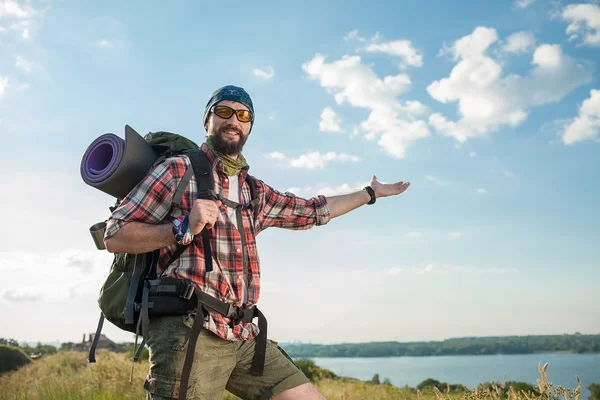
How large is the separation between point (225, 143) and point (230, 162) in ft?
0.47

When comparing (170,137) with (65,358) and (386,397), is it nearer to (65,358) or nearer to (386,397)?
(386,397)

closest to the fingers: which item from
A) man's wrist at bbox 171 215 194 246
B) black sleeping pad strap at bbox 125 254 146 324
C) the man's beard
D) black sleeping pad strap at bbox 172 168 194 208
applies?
man's wrist at bbox 171 215 194 246

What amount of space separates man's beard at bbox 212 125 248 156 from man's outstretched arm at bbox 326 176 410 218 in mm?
1055

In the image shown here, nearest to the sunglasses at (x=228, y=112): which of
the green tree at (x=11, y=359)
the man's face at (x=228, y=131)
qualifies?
the man's face at (x=228, y=131)

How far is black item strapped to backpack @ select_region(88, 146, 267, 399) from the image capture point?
326 centimetres

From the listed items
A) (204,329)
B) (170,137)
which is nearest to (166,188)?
(170,137)

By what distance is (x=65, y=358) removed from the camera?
1666cm

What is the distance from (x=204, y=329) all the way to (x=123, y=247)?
2.31ft

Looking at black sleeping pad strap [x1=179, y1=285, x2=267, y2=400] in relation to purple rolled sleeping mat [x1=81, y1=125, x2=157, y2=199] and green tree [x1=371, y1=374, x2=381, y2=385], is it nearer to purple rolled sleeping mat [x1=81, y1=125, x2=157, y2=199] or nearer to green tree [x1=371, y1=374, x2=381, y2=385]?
purple rolled sleeping mat [x1=81, y1=125, x2=157, y2=199]

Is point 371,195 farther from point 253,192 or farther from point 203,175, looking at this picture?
point 203,175

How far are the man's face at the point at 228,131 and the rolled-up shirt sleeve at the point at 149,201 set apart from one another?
1.61 ft

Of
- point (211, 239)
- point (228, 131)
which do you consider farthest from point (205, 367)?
point (228, 131)

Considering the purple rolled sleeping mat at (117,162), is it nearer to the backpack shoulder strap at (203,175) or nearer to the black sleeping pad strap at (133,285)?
the backpack shoulder strap at (203,175)

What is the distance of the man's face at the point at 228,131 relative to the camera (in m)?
3.90
